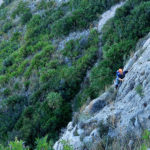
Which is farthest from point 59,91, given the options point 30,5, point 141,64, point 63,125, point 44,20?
point 30,5

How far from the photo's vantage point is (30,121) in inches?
565

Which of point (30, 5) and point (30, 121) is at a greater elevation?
point (30, 5)

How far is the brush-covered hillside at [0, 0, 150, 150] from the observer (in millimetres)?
13731

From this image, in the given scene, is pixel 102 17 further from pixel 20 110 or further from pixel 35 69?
pixel 20 110

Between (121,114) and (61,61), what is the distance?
10970 mm

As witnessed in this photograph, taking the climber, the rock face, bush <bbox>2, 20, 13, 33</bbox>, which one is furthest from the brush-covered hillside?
bush <bbox>2, 20, 13, 33</bbox>

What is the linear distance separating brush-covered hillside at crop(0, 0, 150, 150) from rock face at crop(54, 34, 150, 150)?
326mm

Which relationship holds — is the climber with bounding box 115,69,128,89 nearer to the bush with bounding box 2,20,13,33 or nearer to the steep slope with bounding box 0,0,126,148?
the steep slope with bounding box 0,0,126,148

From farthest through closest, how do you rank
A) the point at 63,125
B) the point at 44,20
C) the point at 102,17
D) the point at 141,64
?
the point at 44,20 → the point at 102,17 → the point at 63,125 → the point at 141,64

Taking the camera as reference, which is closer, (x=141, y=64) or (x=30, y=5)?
(x=141, y=64)

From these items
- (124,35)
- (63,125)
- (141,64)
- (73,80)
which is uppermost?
(141,64)

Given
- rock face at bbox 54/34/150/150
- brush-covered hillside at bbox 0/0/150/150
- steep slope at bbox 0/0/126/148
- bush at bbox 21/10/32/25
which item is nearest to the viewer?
rock face at bbox 54/34/150/150

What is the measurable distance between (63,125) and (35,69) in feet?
20.9

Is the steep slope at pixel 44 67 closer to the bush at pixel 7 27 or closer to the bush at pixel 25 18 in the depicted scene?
the bush at pixel 25 18
